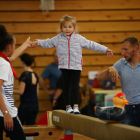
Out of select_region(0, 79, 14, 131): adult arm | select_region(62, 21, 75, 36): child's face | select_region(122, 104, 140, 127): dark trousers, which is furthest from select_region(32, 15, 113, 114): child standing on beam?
select_region(0, 79, 14, 131): adult arm

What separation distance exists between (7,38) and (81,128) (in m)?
1.04

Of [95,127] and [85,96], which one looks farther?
[85,96]

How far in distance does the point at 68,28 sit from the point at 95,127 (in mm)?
1142

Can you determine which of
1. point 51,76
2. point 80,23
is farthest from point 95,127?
point 80,23

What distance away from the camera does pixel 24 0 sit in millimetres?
4680

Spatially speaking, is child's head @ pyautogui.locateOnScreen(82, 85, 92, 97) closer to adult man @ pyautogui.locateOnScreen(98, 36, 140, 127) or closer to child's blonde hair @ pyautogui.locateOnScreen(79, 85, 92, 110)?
child's blonde hair @ pyautogui.locateOnScreen(79, 85, 92, 110)

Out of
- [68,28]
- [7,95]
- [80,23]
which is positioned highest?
[80,23]

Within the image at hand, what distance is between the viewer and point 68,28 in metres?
2.47

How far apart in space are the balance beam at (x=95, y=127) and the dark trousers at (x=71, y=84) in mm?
194

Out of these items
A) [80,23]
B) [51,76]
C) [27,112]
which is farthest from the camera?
[80,23]

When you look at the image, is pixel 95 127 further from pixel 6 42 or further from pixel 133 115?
pixel 6 42

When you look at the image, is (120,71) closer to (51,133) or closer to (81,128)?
(81,128)

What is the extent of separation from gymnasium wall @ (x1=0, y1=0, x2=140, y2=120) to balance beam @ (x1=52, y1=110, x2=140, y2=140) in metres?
2.32

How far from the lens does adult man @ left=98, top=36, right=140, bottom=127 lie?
7.14ft
